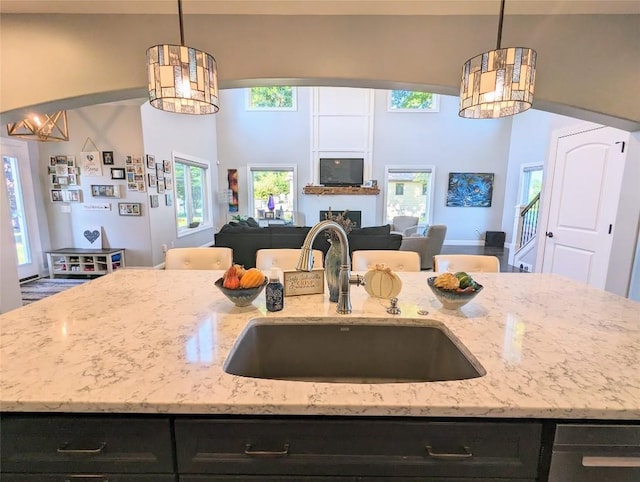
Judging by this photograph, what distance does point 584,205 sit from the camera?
10.5 ft

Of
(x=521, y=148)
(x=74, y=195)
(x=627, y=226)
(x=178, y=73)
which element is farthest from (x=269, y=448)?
(x=521, y=148)

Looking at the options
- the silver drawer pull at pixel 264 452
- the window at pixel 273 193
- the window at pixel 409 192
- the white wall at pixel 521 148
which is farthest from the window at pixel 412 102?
the silver drawer pull at pixel 264 452

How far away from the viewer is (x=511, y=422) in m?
0.72

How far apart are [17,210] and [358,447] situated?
236 inches

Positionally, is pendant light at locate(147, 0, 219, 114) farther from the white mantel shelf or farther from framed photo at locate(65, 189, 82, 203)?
the white mantel shelf

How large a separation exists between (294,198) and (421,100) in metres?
3.97

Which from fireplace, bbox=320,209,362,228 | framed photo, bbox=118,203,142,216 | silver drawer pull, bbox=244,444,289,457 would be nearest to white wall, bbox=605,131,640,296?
silver drawer pull, bbox=244,444,289,457

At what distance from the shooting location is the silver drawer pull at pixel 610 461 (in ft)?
2.43

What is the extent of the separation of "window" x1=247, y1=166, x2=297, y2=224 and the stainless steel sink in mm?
6881

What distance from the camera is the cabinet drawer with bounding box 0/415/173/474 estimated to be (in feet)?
2.37

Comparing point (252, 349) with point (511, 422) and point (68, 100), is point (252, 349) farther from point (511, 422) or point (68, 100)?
point (68, 100)

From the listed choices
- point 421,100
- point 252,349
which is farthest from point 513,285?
point 421,100

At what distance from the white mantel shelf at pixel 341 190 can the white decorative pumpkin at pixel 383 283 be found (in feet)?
21.5

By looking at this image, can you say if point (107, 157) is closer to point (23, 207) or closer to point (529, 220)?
point (23, 207)
